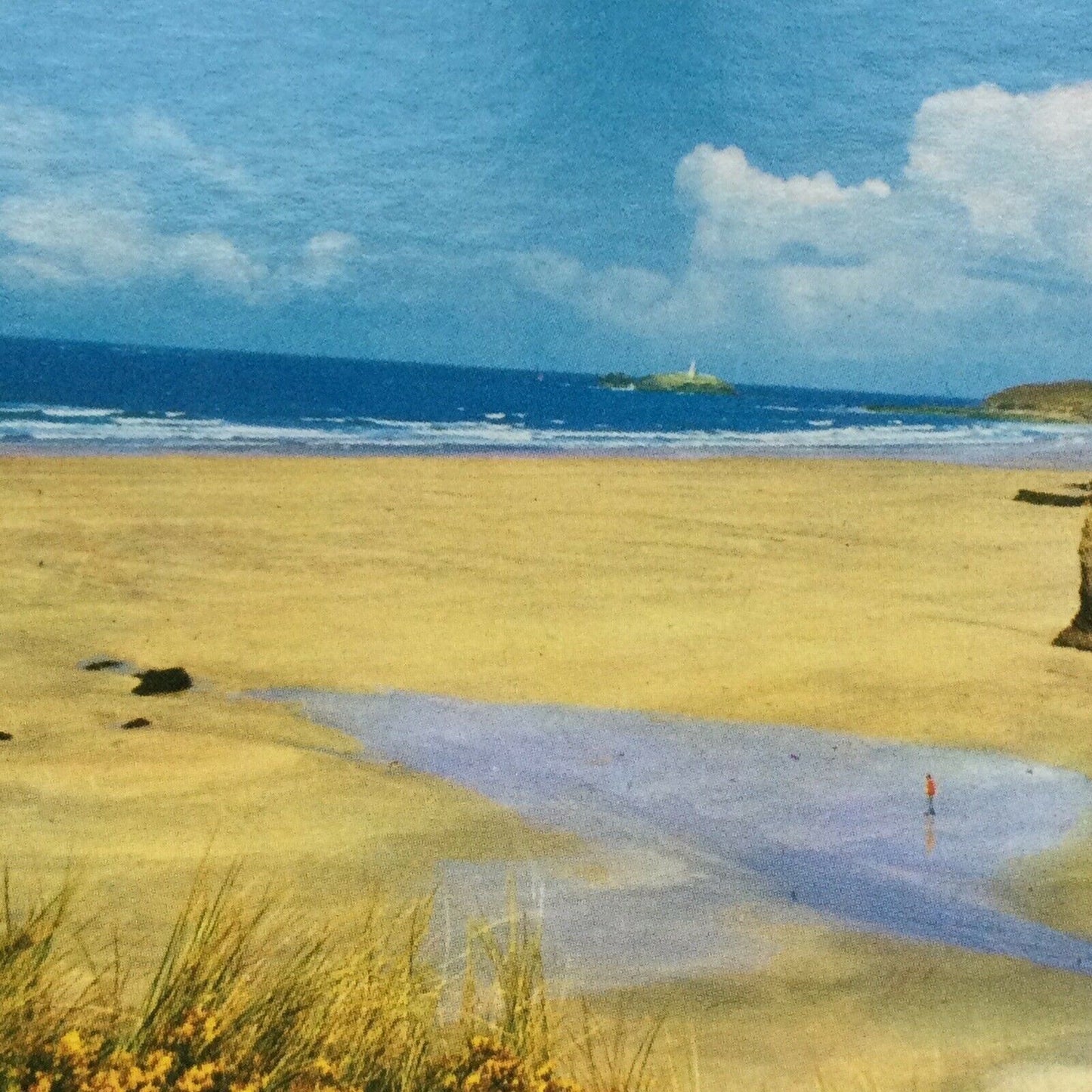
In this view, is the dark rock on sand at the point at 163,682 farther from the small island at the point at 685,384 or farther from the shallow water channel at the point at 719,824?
the small island at the point at 685,384

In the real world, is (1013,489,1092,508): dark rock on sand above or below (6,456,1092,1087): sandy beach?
above

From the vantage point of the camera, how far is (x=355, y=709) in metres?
7.80

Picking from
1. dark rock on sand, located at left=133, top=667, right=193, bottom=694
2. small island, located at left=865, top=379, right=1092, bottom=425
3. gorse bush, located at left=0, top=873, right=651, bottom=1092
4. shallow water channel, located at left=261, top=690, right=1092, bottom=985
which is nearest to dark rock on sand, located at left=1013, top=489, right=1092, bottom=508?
shallow water channel, located at left=261, top=690, right=1092, bottom=985

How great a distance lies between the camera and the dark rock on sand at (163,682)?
777cm

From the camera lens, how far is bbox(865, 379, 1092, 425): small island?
324 ft

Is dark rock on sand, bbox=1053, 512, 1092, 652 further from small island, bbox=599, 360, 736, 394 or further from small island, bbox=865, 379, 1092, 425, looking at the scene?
small island, bbox=599, 360, 736, 394

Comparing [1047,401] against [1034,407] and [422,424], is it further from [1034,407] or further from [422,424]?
[422,424]

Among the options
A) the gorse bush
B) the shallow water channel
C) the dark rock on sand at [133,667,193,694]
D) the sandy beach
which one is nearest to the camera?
the gorse bush

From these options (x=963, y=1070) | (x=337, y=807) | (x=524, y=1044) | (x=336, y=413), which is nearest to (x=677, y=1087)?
(x=524, y=1044)

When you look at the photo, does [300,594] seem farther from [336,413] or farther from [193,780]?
[336,413]

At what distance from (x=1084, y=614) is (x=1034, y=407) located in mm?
109930

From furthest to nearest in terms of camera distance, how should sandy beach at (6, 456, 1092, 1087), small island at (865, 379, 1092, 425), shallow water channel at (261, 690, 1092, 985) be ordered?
small island at (865, 379, 1092, 425) → shallow water channel at (261, 690, 1092, 985) → sandy beach at (6, 456, 1092, 1087)

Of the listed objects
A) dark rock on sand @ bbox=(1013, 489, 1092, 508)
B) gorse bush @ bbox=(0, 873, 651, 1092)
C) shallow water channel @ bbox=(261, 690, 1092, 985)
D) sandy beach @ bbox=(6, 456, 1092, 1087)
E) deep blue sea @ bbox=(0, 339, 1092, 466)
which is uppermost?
deep blue sea @ bbox=(0, 339, 1092, 466)

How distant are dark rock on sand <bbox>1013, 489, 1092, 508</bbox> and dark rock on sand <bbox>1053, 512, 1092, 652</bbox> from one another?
13.2 m
